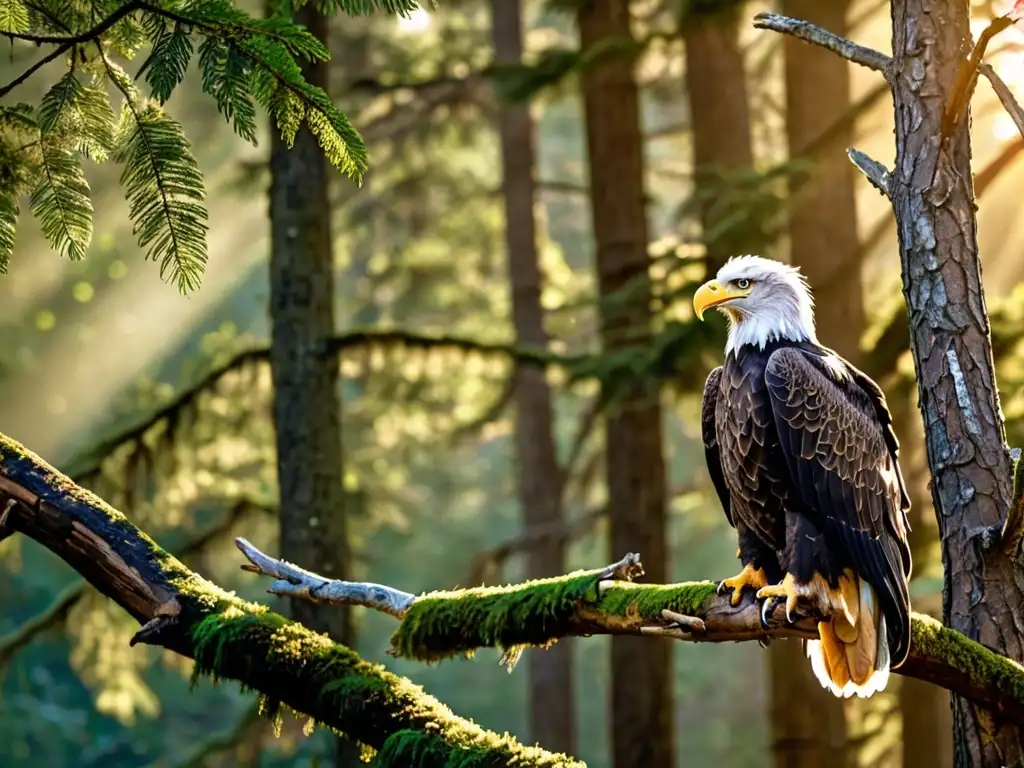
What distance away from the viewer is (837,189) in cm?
948

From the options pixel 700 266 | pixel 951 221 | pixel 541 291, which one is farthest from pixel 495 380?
pixel 951 221

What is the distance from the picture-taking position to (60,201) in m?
4.01

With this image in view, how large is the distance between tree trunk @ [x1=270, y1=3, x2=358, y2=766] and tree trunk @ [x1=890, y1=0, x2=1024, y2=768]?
14.8ft

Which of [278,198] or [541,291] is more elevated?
[541,291]

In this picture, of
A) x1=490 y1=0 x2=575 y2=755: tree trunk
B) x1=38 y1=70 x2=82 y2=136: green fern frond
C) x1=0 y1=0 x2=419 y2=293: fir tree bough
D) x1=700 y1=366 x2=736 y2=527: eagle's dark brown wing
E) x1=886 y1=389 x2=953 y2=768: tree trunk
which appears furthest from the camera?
x1=490 y1=0 x2=575 y2=755: tree trunk

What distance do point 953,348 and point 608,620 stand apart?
158cm

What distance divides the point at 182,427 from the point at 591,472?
21.4ft

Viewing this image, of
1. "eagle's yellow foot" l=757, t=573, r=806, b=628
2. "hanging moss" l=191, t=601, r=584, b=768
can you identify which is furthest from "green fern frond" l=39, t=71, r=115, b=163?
"eagle's yellow foot" l=757, t=573, r=806, b=628

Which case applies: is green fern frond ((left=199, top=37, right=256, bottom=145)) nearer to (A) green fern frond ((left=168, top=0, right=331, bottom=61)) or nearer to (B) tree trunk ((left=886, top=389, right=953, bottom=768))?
(A) green fern frond ((left=168, top=0, right=331, bottom=61))

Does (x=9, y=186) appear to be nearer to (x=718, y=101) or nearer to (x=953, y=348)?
(x=953, y=348)

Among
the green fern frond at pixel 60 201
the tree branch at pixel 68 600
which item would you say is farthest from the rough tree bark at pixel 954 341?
the tree branch at pixel 68 600

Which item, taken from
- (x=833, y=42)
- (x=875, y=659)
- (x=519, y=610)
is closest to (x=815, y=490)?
(x=875, y=659)

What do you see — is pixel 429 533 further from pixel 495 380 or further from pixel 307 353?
pixel 307 353

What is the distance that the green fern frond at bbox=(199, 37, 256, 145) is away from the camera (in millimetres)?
3750
